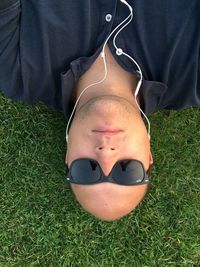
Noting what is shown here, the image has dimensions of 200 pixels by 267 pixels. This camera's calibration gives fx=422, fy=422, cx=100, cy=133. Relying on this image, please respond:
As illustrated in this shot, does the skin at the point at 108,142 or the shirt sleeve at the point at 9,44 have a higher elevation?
the shirt sleeve at the point at 9,44

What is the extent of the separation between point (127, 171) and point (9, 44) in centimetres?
107

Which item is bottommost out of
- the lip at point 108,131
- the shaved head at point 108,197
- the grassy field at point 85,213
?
the grassy field at point 85,213

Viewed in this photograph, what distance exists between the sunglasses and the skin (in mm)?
26

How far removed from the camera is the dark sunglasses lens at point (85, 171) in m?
2.40

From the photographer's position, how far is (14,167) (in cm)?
323

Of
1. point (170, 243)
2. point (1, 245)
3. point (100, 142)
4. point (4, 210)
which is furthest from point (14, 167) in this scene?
point (170, 243)

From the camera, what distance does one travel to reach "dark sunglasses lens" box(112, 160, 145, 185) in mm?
2389

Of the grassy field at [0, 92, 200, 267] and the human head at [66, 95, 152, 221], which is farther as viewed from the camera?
the grassy field at [0, 92, 200, 267]

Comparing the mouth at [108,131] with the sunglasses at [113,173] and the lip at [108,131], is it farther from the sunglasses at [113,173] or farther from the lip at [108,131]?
the sunglasses at [113,173]

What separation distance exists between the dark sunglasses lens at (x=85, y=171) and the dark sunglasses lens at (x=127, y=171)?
107 mm

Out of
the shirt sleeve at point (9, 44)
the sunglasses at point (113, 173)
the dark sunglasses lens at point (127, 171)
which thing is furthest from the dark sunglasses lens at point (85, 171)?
the shirt sleeve at point (9, 44)

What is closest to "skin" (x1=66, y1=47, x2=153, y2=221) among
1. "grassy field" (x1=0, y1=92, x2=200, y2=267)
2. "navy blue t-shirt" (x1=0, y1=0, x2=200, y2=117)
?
"navy blue t-shirt" (x1=0, y1=0, x2=200, y2=117)

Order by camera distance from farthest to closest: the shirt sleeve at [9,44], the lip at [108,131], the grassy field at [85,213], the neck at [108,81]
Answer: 1. the grassy field at [85,213]
2. the neck at [108,81]
3. the shirt sleeve at [9,44]
4. the lip at [108,131]

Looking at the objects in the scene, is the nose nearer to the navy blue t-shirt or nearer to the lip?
the lip
